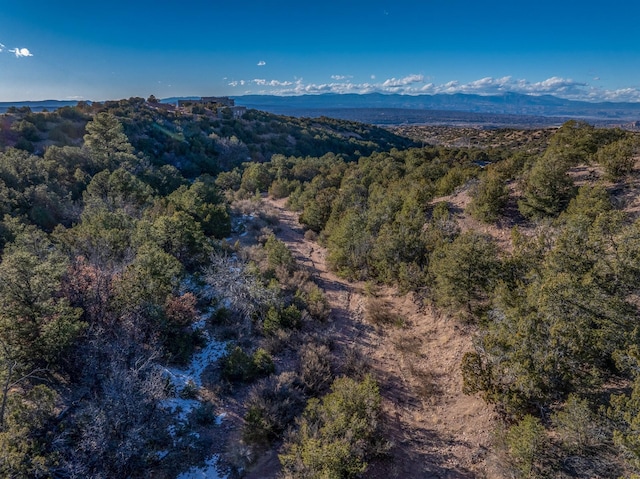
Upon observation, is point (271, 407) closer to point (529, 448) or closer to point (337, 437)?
point (337, 437)

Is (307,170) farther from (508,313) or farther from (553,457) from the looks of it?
(553,457)

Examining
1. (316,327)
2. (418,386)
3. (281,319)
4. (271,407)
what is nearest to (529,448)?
(418,386)

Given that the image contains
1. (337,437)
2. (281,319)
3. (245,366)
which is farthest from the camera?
(281,319)

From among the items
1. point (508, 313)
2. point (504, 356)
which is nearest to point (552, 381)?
point (504, 356)

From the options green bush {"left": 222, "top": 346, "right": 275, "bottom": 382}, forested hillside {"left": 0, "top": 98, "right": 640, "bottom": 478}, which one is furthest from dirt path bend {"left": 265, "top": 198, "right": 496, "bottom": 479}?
green bush {"left": 222, "top": 346, "right": 275, "bottom": 382}

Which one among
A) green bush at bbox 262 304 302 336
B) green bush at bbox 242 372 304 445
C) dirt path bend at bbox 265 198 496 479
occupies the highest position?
green bush at bbox 262 304 302 336

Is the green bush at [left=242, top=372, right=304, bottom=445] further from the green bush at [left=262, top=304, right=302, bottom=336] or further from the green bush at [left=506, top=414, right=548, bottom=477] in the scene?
the green bush at [left=506, top=414, right=548, bottom=477]
